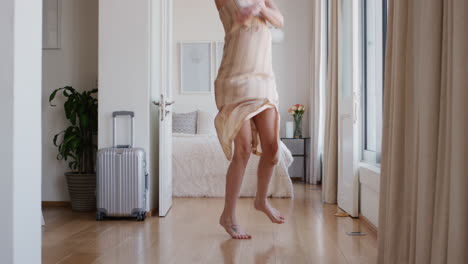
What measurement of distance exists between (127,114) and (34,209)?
2.05 m

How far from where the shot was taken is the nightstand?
6.43m

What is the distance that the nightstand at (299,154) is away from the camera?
21.1ft

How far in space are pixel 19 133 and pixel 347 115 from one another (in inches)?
114

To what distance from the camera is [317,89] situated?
5809mm

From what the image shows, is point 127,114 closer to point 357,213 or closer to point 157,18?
point 157,18

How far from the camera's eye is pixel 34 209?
162 centimetres

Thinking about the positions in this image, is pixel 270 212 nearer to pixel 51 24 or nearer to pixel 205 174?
pixel 205 174

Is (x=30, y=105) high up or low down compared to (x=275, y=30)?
down

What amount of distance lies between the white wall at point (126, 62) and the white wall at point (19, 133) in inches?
80.2

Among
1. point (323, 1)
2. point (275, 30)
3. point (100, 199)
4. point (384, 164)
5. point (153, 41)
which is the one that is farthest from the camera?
point (275, 30)

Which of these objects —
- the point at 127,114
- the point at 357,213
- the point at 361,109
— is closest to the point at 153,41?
the point at 127,114

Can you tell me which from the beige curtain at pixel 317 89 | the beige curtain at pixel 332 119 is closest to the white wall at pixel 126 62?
Result: the beige curtain at pixel 332 119

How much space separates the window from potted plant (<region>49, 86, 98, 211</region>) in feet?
7.51

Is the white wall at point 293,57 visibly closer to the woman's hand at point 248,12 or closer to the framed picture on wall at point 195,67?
the framed picture on wall at point 195,67
